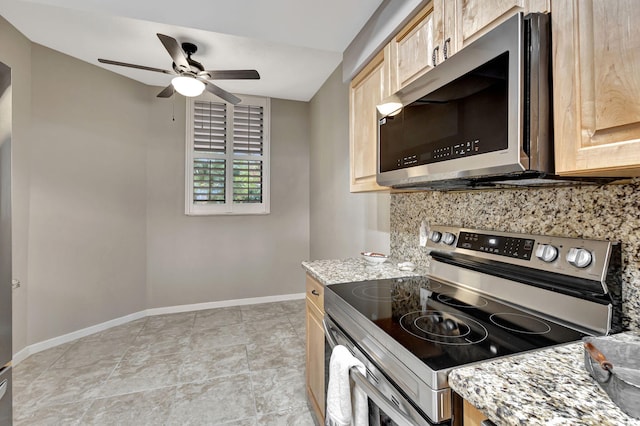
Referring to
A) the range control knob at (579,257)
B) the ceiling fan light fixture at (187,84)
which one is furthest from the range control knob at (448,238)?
the ceiling fan light fixture at (187,84)

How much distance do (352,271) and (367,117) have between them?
2.97ft

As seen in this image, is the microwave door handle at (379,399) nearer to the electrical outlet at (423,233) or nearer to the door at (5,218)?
the electrical outlet at (423,233)

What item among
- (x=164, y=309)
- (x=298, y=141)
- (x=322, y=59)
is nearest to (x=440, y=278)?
(x=322, y=59)

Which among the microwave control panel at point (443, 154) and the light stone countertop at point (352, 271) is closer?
the microwave control panel at point (443, 154)

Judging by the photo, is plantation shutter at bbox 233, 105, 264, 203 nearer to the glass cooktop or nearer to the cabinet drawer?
the cabinet drawer

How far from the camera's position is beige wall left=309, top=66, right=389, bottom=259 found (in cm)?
235

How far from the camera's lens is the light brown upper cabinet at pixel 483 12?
814 mm

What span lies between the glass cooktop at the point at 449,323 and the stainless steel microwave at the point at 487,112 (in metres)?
0.47

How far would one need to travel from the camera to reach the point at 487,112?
2.91ft

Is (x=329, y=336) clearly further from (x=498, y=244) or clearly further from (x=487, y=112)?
(x=487, y=112)

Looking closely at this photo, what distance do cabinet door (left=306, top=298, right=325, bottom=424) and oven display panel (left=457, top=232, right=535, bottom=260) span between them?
0.81 metres

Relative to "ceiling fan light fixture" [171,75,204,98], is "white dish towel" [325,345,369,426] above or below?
below

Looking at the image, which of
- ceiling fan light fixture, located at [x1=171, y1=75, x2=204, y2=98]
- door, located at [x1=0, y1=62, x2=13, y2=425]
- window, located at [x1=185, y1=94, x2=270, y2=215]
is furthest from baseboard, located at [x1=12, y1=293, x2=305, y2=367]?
ceiling fan light fixture, located at [x1=171, y1=75, x2=204, y2=98]

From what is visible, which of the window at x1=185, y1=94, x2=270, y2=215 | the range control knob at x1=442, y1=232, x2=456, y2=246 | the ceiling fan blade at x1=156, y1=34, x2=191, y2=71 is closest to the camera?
the range control knob at x1=442, y1=232, x2=456, y2=246
